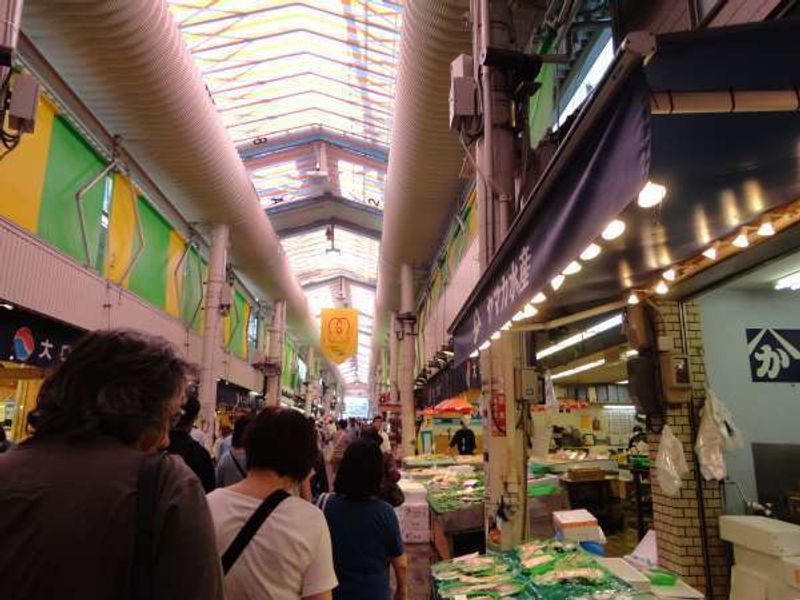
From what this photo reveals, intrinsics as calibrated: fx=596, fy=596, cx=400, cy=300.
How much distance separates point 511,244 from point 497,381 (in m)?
2.16

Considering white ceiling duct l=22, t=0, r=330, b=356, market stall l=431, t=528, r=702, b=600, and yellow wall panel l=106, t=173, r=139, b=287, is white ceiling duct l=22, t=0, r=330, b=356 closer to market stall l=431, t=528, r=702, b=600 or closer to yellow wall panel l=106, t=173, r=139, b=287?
yellow wall panel l=106, t=173, r=139, b=287

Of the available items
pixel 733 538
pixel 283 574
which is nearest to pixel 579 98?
pixel 733 538

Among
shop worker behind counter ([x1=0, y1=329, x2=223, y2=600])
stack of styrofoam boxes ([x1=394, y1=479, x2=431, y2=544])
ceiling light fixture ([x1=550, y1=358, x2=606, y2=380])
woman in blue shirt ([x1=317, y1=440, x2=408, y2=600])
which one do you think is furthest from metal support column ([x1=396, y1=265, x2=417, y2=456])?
shop worker behind counter ([x1=0, y1=329, x2=223, y2=600])

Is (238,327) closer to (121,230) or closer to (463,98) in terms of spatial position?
(121,230)

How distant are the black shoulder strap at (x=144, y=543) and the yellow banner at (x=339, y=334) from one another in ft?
64.7

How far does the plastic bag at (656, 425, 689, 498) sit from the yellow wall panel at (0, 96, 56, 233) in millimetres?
7354

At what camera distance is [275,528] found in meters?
1.97

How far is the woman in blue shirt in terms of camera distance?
302 cm

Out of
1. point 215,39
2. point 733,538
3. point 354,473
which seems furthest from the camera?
point 215,39

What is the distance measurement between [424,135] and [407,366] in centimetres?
1055

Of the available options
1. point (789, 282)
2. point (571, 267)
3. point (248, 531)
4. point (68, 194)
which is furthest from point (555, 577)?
point (68, 194)

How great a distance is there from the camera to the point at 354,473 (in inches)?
127

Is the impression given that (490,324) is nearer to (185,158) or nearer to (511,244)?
(511,244)

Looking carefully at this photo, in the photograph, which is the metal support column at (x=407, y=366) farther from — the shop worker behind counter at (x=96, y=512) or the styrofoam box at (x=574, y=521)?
the shop worker behind counter at (x=96, y=512)
